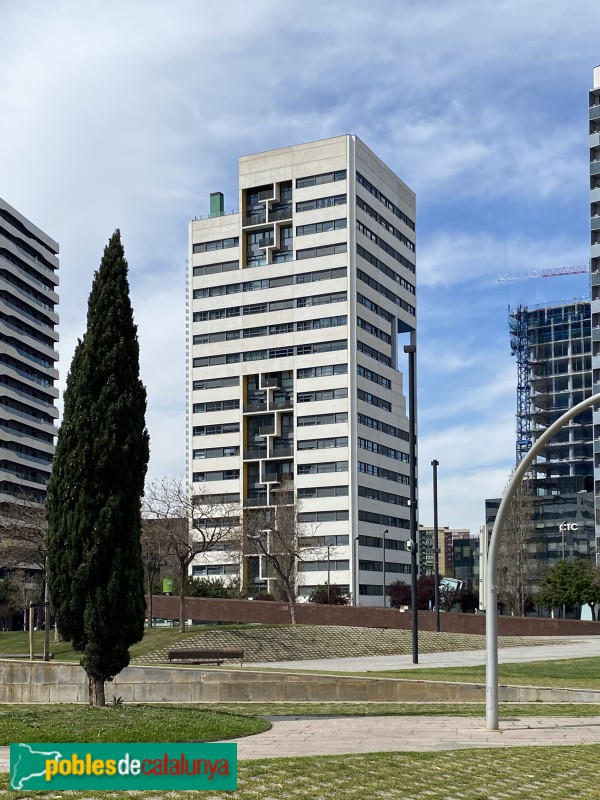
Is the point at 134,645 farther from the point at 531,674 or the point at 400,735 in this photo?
the point at 400,735

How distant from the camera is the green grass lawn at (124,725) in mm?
14625

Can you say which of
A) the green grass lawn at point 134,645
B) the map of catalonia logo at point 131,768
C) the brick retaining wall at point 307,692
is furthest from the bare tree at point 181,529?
the map of catalonia logo at point 131,768

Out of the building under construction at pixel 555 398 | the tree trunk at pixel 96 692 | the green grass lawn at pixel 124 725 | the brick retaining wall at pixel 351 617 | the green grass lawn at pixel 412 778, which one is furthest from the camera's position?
the building under construction at pixel 555 398

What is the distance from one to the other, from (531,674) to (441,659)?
333 inches

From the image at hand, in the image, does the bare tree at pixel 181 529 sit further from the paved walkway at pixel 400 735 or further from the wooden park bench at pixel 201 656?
the paved walkway at pixel 400 735

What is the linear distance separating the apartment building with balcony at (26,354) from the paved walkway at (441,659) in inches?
3022

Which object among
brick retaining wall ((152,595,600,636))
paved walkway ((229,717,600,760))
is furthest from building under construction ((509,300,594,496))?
paved walkway ((229,717,600,760))

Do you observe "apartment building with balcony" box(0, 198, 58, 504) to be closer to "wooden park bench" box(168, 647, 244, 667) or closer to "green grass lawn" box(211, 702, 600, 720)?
"wooden park bench" box(168, 647, 244, 667)

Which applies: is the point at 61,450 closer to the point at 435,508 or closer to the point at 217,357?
the point at 435,508

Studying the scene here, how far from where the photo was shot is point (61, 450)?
61.5 ft

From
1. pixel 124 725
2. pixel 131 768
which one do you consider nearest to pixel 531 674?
pixel 124 725

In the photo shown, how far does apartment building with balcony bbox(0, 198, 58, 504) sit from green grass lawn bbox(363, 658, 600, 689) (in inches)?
3390

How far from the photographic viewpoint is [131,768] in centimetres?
952

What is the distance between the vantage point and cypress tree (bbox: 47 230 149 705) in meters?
18.2
